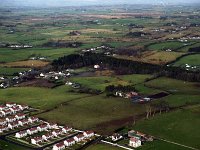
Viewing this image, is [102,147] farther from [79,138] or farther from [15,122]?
[15,122]

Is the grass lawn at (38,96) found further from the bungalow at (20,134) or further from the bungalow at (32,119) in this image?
the bungalow at (20,134)

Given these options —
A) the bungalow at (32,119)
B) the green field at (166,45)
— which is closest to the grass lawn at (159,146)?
the bungalow at (32,119)

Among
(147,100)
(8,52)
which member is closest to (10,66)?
(8,52)

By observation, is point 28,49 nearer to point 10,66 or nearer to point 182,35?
point 10,66

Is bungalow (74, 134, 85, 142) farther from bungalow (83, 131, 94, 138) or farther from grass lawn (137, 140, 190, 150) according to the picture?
grass lawn (137, 140, 190, 150)

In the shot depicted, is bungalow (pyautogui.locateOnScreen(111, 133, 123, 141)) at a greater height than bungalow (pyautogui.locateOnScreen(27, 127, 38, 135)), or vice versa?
bungalow (pyautogui.locateOnScreen(111, 133, 123, 141))

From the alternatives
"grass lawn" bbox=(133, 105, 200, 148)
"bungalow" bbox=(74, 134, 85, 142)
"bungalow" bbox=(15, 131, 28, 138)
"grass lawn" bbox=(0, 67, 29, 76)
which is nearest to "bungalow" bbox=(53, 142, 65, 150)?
"bungalow" bbox=(74, 134, 85, 142)
